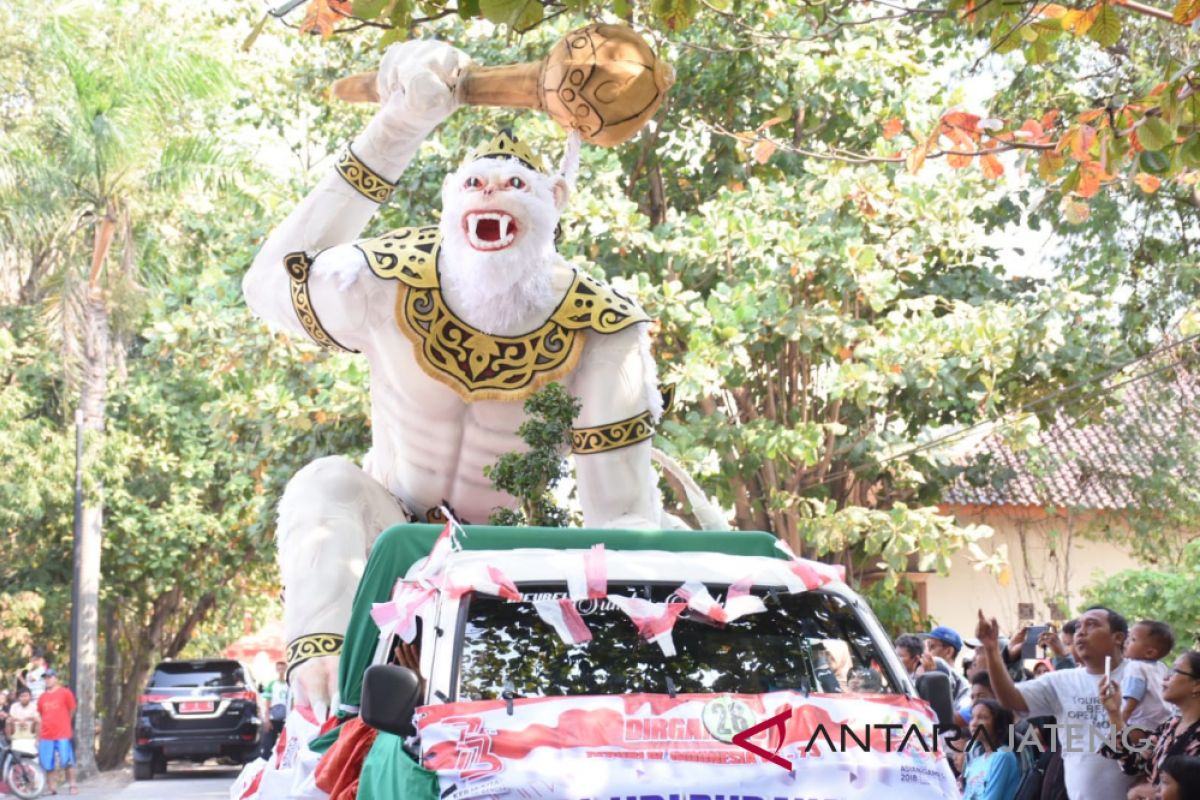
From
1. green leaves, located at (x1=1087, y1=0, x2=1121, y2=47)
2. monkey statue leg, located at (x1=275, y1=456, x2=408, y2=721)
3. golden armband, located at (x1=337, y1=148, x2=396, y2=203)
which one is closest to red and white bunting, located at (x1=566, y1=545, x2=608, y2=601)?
monkey statue leg, located at (x1=275, y1=456, x2=408, y2=721)

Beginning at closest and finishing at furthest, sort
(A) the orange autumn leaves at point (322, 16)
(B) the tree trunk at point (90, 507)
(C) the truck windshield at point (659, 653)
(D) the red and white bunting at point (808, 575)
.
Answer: (C) the truck windshield at point (659, 653), (D) the red and white bunting at point (808, 575), (A) the orange autumn leaves at point (322, 16), (B) the tree trunk at point (90, 507)

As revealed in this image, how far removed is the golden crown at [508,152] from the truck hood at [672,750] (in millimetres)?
2620

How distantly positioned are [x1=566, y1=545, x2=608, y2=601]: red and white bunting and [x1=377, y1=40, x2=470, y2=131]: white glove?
7.11 ft

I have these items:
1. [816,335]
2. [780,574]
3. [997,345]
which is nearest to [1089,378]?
[997,345]

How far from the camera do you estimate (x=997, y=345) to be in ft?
43.6

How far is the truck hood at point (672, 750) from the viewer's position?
4508mm

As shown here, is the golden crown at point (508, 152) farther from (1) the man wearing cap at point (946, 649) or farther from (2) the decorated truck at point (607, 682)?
(1) the man wearing cap at point (946, 649)

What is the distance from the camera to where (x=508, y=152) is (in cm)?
666

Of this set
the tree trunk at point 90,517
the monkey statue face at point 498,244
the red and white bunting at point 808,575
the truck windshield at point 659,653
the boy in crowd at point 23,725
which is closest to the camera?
the truck windshield at point 659,653

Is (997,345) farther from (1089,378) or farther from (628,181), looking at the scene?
(628,181)

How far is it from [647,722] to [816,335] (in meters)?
8.80

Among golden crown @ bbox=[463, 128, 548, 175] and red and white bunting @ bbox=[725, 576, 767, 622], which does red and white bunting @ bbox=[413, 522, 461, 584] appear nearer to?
red and white bunting @ bbox=[725, 576, 767, 622]

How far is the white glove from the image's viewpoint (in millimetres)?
6344

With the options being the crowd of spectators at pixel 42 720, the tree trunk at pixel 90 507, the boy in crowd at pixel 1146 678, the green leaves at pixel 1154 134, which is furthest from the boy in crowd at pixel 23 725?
the green leaves at pixel 1154 134
